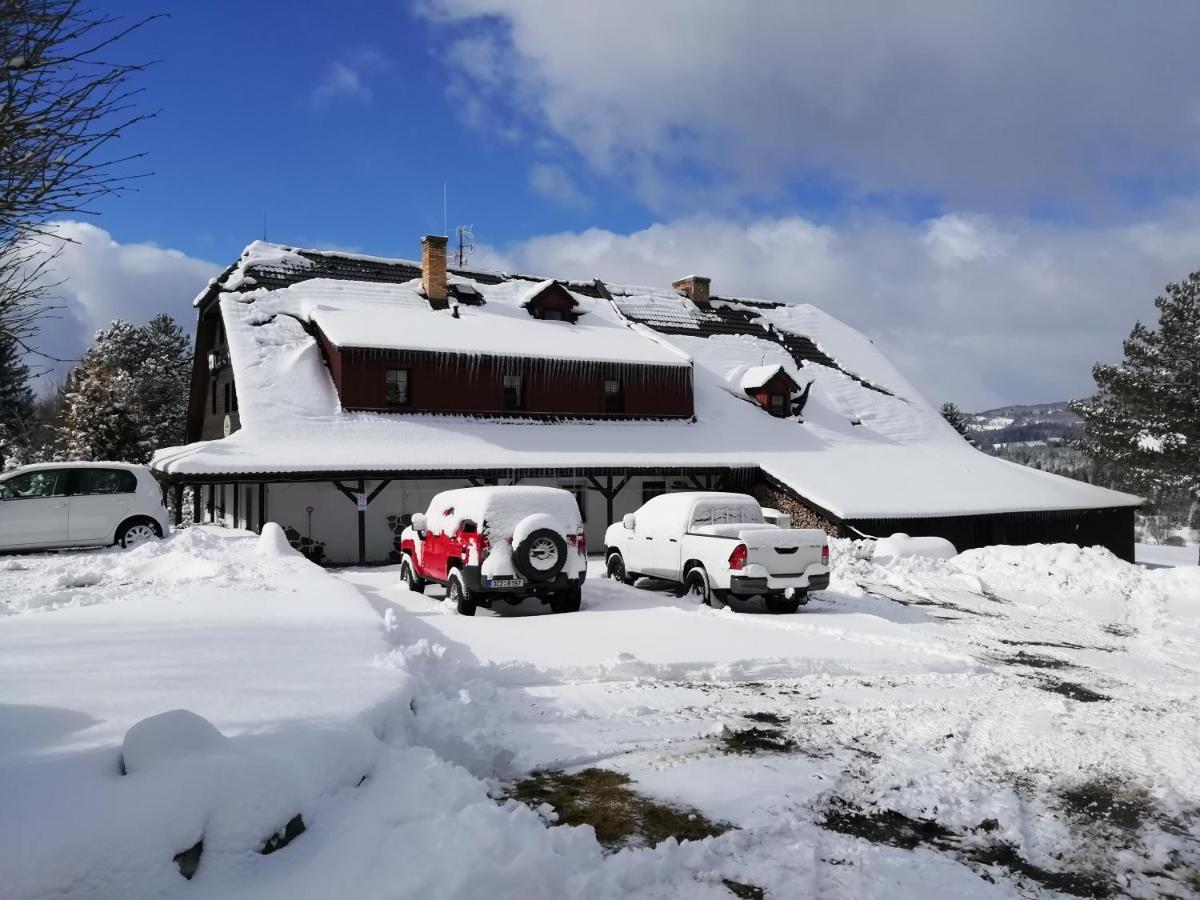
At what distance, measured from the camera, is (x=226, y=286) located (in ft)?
81.4

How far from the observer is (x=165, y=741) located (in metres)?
4.23

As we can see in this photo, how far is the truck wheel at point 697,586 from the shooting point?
1346 cm

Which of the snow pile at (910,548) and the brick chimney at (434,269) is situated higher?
the brick chimney at (434,269)

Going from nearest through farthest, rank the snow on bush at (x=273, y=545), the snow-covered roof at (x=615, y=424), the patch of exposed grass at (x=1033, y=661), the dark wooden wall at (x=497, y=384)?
the patch of exposed grass at (x=1033, y=661)
the snow on bush at (x=273, y=545)
the snow-covered roof at (x=615, y=424)
the dark wooden wall at (x=497, y=384)

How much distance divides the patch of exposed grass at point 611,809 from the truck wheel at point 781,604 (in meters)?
7.68

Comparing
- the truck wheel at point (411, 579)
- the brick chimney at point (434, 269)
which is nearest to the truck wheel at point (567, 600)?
the truck wheel at point (411, 579)

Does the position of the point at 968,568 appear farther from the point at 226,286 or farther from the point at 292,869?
the point at 226,286

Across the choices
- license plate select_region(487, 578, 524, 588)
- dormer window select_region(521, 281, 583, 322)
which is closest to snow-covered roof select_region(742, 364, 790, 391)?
dormer window select_region(521, 281, 583, 322)

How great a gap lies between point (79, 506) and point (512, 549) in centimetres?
875

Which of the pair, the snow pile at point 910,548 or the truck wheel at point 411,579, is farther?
the snow pile at point 910,548

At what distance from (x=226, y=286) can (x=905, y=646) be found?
72.5ft

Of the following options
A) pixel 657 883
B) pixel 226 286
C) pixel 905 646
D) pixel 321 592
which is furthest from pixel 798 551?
pixel 226 286

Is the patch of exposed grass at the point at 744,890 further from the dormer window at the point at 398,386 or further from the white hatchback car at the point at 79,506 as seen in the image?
the dormer window at the point at 398,386

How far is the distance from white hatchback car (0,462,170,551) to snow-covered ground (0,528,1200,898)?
12.7ft
